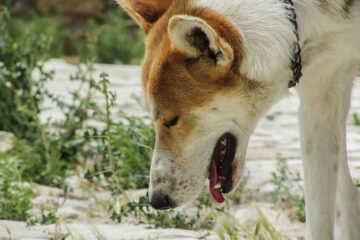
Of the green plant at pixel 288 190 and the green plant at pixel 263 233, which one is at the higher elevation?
the green plant at pixel 263 233

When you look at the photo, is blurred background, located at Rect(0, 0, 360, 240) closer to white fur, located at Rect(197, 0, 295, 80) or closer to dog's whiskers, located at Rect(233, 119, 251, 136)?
dog's whiskers, located at Rect(233, 119, 251, 136)

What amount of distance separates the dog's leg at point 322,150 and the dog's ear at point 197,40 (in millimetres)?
726

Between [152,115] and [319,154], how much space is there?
3.09 feet

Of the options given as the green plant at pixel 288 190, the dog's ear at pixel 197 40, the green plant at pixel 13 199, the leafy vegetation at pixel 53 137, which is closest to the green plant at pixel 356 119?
the green plant at pixel 288 190

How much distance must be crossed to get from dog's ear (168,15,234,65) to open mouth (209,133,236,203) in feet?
1.43

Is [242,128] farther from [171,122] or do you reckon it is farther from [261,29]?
[261,29]

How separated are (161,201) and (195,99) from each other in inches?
19.9

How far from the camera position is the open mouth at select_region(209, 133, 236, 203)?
4.33m

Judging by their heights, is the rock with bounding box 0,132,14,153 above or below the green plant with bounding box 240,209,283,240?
below

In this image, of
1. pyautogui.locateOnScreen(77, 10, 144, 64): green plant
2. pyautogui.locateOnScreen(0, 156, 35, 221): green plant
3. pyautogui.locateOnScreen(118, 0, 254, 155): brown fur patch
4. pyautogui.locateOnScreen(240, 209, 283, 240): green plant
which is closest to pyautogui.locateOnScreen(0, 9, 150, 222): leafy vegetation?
pyautogui.locateOnScreen(0, 156, 35, 221): green plant

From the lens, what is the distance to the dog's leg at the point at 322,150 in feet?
15.2

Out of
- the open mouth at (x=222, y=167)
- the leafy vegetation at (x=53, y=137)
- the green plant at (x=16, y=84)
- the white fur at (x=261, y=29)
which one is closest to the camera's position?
the white fur at (x=261, y=29)

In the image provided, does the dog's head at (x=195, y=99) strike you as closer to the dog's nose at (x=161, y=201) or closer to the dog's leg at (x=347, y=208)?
the dog's nose at (x=161, y=201)

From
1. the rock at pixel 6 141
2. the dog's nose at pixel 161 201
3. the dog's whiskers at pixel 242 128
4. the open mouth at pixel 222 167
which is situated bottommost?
the rock at pixel 6 141
